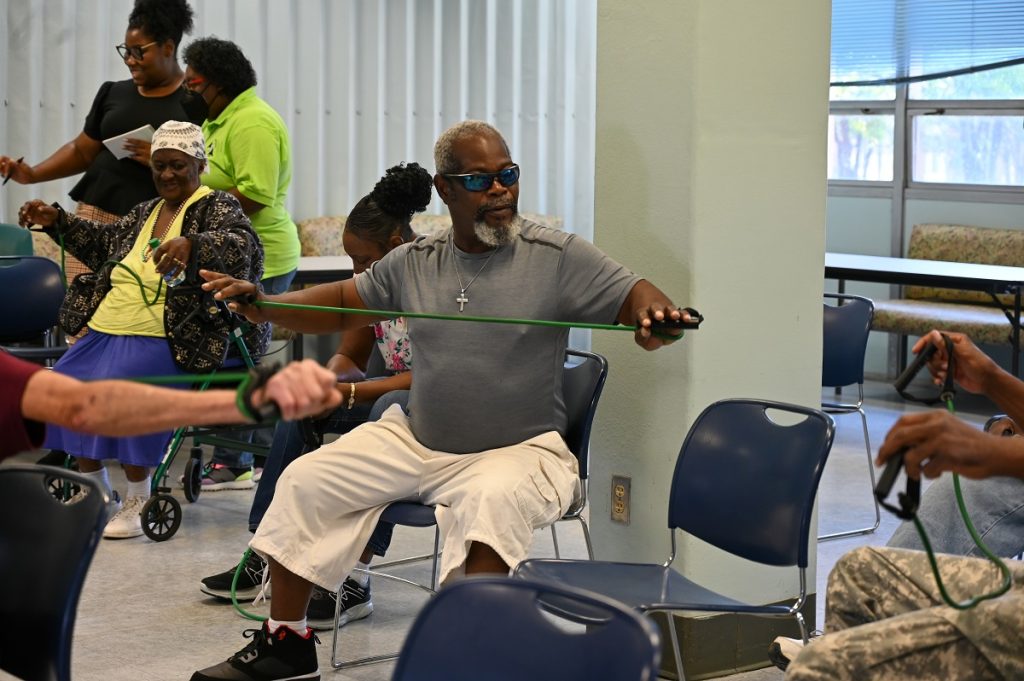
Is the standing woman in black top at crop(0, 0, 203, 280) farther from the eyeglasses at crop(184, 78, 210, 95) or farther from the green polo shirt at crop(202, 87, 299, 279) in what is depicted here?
the green polo shirt at crop(202, 87, 299, 279)

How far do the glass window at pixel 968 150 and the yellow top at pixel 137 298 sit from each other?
520cm

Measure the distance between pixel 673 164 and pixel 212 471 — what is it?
9.79ft

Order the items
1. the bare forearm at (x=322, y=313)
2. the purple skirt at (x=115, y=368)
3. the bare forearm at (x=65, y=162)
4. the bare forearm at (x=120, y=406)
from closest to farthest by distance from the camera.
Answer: the bare forearm at (x=120, y=406) < the bare forearm at (x=322, y=313) < the purple skirt at (x=115, y=368) < the bare forearm at (x=65, y=162)

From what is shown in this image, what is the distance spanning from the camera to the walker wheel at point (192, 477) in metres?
5.35

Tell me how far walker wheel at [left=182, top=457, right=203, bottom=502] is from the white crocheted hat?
132cm

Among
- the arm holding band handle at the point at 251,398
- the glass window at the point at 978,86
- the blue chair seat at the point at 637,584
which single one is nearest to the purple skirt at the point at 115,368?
the blue chair seat at the point at 637,584

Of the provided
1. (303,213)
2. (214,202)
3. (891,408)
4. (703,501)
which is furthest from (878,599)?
(303,213)

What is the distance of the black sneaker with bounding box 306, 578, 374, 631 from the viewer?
405cm

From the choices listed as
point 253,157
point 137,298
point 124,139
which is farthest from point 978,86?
point 137,298

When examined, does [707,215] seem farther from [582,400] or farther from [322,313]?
[322,313]

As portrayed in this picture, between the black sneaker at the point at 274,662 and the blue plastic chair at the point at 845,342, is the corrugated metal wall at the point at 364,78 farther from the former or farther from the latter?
the black sneaker at the point at 274,662

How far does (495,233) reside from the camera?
343cm

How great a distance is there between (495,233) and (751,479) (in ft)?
2.93

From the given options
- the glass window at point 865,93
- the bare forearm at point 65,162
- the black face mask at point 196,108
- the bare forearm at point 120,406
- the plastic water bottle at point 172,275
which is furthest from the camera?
the glass window at point 865,93
